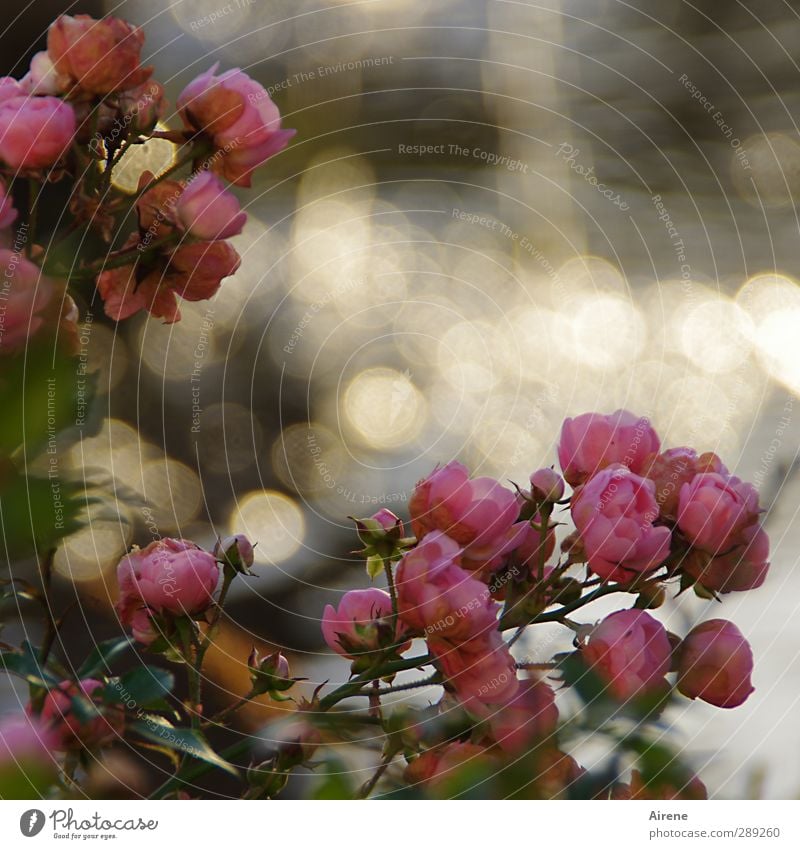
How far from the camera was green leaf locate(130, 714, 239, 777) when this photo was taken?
316mm

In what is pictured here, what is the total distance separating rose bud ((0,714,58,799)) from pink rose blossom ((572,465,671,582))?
207mm

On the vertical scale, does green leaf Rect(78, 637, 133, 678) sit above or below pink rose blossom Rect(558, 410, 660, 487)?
below

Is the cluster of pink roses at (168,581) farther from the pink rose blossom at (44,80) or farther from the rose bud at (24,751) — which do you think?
the pink rose blossom at (44,80)

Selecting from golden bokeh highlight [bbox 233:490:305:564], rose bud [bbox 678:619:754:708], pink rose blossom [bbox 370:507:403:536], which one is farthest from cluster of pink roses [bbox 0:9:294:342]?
golden bokeh highlight [bbox 233:490:305:564]

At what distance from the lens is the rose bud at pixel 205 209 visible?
0.34 metres

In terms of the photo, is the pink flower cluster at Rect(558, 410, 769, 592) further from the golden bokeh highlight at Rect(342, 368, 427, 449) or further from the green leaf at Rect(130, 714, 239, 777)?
the golden bokeh highlight at Rect(342, 368, 427, 449)

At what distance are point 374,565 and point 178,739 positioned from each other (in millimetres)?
93

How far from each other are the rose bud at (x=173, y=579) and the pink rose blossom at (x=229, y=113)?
151mm

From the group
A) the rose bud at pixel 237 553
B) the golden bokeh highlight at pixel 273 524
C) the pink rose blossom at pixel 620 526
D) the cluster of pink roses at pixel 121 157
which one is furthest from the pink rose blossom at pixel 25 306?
the golden bokeh highlight at pixel 273 524
